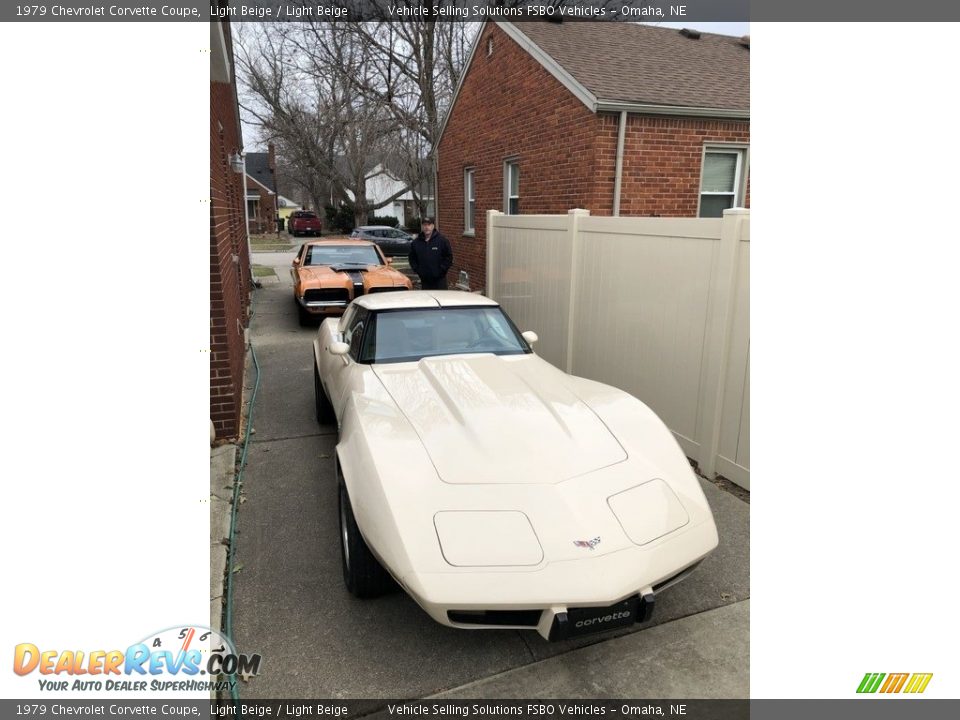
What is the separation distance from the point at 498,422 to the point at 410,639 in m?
1.15

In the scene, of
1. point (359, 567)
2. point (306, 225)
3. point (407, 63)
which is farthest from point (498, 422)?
point (306, 225)

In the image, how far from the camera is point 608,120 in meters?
8.16

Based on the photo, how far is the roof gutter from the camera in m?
7.98

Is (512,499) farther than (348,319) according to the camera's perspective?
No

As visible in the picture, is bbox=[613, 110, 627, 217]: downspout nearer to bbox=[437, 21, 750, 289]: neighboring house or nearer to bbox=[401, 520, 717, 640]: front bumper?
bbox=[437, 21, 750, 289]: neighboring house

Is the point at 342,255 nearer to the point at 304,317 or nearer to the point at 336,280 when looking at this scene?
the point at 336,280

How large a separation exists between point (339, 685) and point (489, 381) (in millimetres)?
1857

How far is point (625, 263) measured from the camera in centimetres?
526

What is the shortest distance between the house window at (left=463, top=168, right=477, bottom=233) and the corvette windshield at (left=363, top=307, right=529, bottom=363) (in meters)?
8.66

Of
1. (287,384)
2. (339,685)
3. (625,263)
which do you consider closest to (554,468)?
(339,685)

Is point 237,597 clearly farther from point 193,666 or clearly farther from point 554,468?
point 554,468

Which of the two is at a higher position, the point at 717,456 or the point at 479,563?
the point at 479,563
